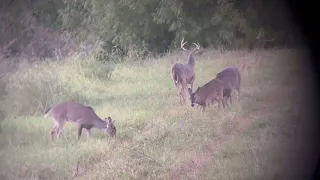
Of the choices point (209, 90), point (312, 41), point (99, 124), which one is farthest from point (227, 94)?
point (99, 124)

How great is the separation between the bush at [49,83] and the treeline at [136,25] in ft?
0.19

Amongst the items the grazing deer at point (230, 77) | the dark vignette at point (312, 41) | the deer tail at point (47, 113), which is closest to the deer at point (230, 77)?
the grazing deer at point (230, 77)

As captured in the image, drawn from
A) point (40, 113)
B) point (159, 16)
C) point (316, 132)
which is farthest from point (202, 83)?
point (40, 113)

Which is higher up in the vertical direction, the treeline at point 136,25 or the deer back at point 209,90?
the treeline at point 136,25

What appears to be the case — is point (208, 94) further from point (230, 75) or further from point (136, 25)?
point (136, 25)

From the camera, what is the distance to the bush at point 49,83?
254cm

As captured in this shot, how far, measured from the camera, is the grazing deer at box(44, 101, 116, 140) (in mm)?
2475

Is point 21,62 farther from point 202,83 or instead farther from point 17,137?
point 202,83

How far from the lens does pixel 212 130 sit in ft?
8.16

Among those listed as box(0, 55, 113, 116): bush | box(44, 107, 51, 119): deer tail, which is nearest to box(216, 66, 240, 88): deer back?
box(0, 55, 113, 116): bush

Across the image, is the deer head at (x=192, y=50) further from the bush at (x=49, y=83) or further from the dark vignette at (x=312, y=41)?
the dark vignette at (x=312, y=41)

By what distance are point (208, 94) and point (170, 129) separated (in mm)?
237

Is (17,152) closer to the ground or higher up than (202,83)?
closer to the ground

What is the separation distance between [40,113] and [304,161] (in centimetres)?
116
